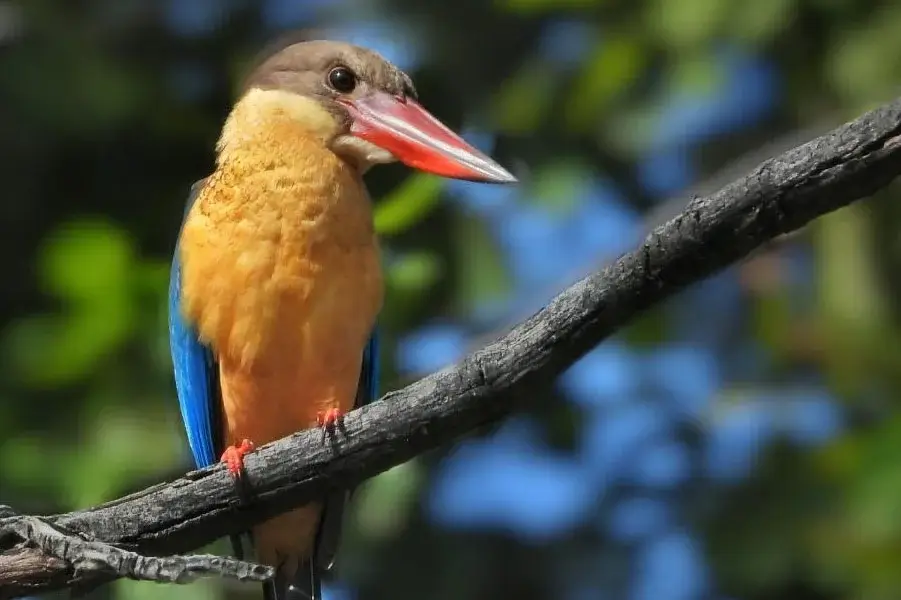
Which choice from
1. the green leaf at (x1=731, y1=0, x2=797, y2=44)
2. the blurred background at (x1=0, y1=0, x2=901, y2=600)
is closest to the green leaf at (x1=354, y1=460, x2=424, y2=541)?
the blurred background at (x1=0, y1=0, x2=901, y2=600)

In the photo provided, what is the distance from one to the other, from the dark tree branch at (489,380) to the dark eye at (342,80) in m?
0.94

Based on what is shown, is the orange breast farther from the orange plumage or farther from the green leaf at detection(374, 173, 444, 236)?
the green leaf at detection(374, 173, 444, 236)

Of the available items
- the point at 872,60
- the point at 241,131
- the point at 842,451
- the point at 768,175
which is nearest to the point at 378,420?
the point at 768,175

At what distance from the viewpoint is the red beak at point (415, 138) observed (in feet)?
8.65

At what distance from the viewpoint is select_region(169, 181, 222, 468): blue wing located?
112 inches

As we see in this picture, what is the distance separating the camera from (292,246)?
266 cm

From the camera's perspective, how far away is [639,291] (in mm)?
1834

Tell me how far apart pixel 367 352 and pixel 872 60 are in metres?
2.00

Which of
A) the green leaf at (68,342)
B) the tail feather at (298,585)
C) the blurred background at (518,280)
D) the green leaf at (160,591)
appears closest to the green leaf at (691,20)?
the blurred background at (518,280)

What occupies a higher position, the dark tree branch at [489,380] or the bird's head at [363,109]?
the bird's head at [363,109]

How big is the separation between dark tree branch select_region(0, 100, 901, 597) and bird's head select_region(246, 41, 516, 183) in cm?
70

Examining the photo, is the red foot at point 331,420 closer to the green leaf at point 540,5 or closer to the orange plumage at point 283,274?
the orange plumage at point 283,274

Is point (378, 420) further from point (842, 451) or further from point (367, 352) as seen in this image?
point (842, 451)

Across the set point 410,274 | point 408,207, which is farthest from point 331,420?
point 410,274
